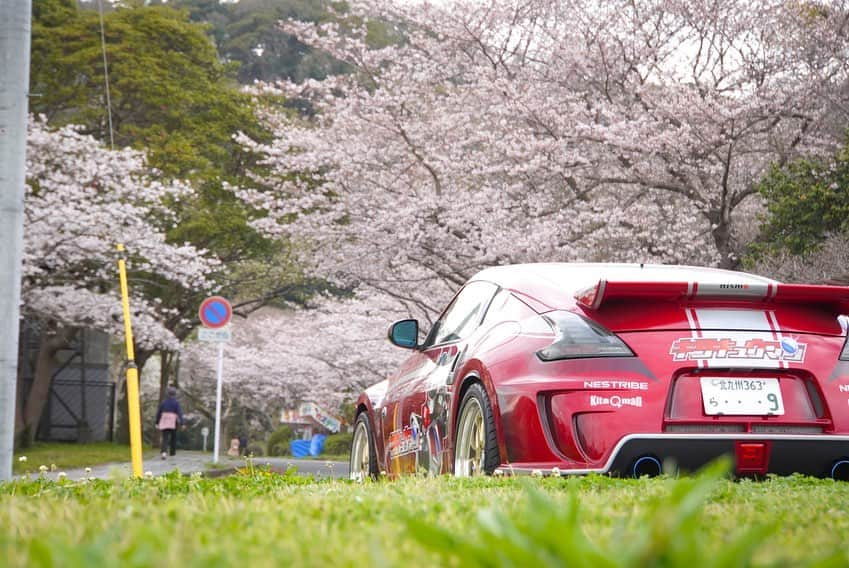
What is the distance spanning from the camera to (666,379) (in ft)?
16.7

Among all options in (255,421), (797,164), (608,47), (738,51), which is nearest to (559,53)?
(608,47)

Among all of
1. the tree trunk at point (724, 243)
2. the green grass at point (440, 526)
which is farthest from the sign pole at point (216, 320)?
the green grass at point (440, 526)

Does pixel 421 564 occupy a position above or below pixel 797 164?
below

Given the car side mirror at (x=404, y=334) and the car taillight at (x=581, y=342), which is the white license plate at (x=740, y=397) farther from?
the car side mirror at (x=404, y=334)

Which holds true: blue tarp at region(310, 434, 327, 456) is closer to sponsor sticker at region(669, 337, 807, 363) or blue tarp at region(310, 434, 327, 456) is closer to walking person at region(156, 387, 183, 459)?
walking person at region(156, 387, 183, 459)

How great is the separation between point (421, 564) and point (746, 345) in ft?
12.2

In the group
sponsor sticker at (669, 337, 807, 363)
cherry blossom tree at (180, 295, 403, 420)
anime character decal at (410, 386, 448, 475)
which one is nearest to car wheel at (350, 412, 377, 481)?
anime character decal at (410, 386, 448, 475)

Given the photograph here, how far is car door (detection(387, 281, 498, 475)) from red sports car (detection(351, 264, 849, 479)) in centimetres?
59

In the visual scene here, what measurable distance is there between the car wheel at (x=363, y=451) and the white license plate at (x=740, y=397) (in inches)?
127

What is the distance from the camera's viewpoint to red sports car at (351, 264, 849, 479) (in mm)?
5055

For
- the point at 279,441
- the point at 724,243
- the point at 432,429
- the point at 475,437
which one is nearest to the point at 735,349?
the point at 475,437

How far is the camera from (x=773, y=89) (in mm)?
18859

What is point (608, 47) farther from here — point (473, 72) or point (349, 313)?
point (349, 313)

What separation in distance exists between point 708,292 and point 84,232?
19.8 metres
